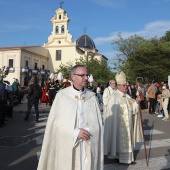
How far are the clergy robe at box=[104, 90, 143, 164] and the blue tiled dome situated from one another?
2595 inches

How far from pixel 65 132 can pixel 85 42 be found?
69.3 metres

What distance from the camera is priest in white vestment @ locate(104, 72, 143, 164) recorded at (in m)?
5.51

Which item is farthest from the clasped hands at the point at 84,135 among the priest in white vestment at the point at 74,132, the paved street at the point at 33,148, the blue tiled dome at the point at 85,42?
the blue tiled dome at the point at 85,42

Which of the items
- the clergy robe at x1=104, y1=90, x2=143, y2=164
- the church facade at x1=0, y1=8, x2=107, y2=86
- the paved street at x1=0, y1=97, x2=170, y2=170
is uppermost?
the church facade at x1=0, y1=8, x2=107, y2=86

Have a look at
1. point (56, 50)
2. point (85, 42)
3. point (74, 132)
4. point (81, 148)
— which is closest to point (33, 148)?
point (81, 148)

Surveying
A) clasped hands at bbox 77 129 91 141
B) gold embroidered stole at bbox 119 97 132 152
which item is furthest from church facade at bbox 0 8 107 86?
clasped hands at bbox 77 129 91 141

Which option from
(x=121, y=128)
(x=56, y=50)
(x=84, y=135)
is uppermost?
(x=56, y=50)

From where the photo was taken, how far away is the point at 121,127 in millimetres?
5613

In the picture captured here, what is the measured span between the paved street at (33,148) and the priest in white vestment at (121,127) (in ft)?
0.89

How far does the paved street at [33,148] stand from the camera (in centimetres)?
536

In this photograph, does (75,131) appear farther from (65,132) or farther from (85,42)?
(85,42)

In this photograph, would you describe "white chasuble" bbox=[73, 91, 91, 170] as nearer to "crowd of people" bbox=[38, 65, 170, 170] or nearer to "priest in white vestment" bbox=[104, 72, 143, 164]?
"crowd of people" bbox=[38, 65, 170, 170]

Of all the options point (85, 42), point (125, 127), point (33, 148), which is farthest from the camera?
point (85, 42)

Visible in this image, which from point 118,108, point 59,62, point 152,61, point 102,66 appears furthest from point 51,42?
point 118,108
